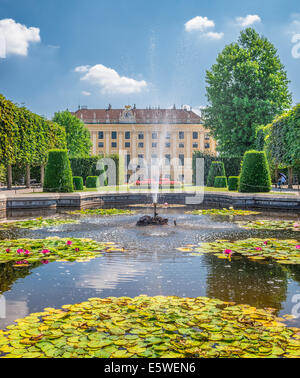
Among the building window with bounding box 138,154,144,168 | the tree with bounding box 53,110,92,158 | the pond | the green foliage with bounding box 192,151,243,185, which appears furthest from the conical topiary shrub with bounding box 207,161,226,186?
the building window with bounding box 138,154,144,168

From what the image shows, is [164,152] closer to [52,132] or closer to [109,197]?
[52,132]

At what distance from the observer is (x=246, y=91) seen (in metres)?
32.4

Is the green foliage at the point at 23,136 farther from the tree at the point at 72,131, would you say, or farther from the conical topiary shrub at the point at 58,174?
the tree at the point at 72,131

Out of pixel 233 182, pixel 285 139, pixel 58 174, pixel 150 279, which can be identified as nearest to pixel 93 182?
pixel 58 174

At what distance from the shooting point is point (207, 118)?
3569cm

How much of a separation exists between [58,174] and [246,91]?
754 inches

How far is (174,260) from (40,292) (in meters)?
2.79

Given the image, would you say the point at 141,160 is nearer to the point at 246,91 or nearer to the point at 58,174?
the point at 246,91

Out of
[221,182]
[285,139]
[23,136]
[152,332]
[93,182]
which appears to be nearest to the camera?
[152,332]

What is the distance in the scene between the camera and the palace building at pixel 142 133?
73375 millimetres

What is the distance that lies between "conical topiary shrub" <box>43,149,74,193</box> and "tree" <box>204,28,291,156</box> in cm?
1612

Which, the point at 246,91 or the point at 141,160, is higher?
the point at 246,91

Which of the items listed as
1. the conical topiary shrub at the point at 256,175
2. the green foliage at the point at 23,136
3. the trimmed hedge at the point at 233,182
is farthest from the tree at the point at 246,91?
the green foliage at the point at 23,136

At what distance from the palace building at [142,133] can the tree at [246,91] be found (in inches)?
1540
